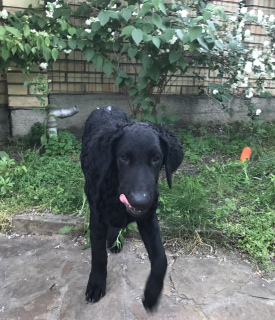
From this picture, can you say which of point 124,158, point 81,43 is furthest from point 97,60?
point 124,158

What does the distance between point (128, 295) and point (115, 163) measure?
103cm

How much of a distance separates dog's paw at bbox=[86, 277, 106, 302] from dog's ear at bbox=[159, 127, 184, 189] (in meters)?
0.93

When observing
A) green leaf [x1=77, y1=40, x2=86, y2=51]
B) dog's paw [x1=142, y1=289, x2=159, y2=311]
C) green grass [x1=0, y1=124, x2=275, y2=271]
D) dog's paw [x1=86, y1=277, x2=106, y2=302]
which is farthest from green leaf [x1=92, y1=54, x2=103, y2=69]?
dog's paw [x1=142, y1=289, x2=159, y2=311]

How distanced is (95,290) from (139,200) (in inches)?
40.3

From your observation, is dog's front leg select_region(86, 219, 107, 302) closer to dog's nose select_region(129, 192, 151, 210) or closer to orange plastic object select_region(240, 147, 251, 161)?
dog's nose select_region(129, 192, 151, 210)

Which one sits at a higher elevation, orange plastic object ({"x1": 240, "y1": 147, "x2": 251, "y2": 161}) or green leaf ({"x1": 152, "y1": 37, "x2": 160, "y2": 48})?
green leaf ({"x1": 152, "y1": 37, "x2": 160, "y2": 48})

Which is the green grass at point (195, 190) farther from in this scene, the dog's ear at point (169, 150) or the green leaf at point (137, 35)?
the green leaf at point (137, 35)

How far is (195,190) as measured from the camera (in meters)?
3.24

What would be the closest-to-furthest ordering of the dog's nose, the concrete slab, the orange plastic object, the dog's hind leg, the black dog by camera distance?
the dog's nose < the black dog < the concrete slab < the dog's hind leg < the orange plastic object

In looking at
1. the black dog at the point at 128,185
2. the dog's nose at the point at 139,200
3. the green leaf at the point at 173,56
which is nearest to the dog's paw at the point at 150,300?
the black dog at the point at 128,185

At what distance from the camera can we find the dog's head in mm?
1660

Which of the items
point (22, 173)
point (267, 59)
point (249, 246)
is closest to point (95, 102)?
point (22, 173)

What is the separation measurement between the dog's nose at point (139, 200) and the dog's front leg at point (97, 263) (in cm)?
63

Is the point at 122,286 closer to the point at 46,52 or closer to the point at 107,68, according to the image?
the point at 107,68
